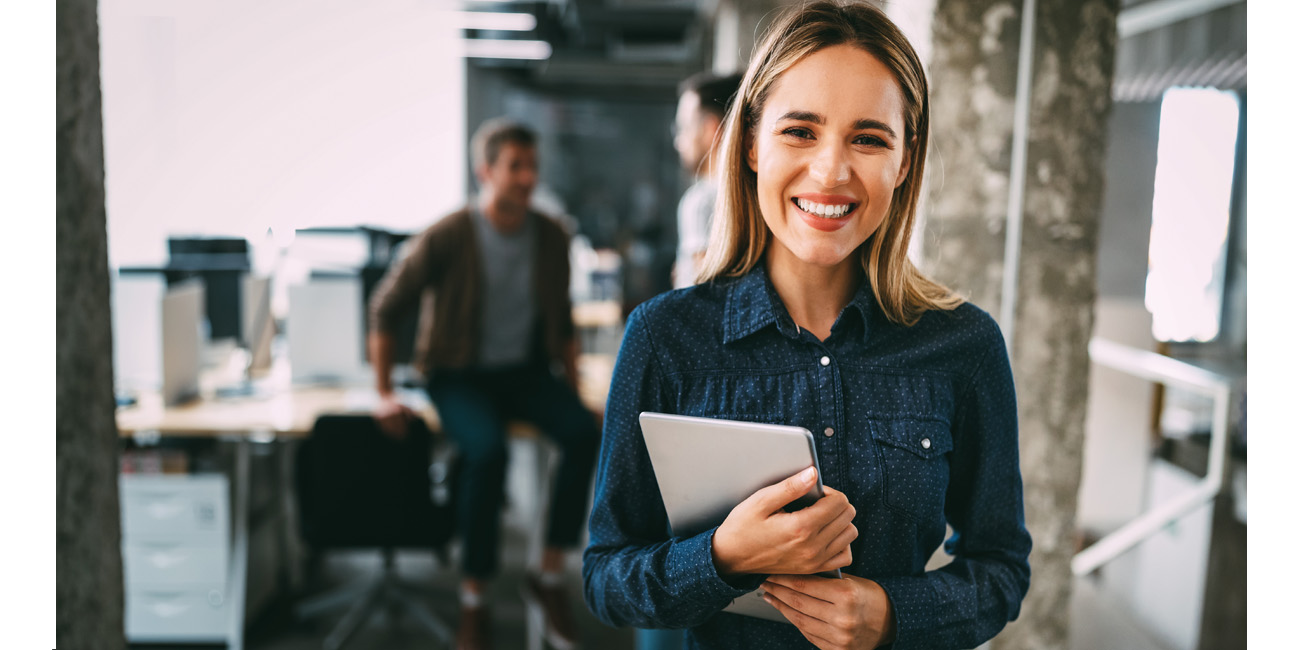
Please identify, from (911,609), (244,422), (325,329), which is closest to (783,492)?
(911,609)

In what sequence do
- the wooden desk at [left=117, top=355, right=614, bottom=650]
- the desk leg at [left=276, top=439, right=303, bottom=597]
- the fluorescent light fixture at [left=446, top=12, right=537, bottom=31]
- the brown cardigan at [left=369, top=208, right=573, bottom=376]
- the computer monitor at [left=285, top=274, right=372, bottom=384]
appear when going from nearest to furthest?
1. the wooden desk at [left=117, top=355, right=614, bottom=650]
2. the brown cardigan at [left=369, top=208, right=573, bottom=376]
3. the desk leg at [left=276, top=439, right=303, bottom=597]
4. the computer monitor at [left=285, top=274, right=372, bottom=384]
5. the fluorescent light fixture at [left=446, top=12, right=537, bottom=31]

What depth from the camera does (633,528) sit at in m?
1.06

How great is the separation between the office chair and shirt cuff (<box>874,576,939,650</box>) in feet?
7.09

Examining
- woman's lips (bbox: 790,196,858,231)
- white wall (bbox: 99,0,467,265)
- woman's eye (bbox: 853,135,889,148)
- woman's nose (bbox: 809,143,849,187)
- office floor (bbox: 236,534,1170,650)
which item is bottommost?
office floor (bbox: 236,534,1170,650)

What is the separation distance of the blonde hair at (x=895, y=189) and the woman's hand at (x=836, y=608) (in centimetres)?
34

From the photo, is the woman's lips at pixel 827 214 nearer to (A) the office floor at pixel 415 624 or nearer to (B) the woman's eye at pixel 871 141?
Result: (B) the woman's eye at pixel 871 141

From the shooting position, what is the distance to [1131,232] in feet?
14.3

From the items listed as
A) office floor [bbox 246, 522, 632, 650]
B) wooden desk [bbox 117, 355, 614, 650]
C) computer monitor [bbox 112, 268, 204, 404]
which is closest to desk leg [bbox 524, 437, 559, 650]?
wooden desk [bbox 117, 355, 614, 650]

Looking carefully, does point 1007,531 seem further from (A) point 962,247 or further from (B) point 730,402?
(A) point 962,247

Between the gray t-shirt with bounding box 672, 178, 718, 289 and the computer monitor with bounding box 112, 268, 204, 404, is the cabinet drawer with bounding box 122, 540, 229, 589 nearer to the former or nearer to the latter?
the computer monitor with bounding box 112, 268, 204, 404

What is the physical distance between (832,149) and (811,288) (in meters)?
0.22

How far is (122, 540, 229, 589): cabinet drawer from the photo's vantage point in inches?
119

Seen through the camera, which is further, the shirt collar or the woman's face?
the shirt collar

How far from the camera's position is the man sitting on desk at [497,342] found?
2.92 m
